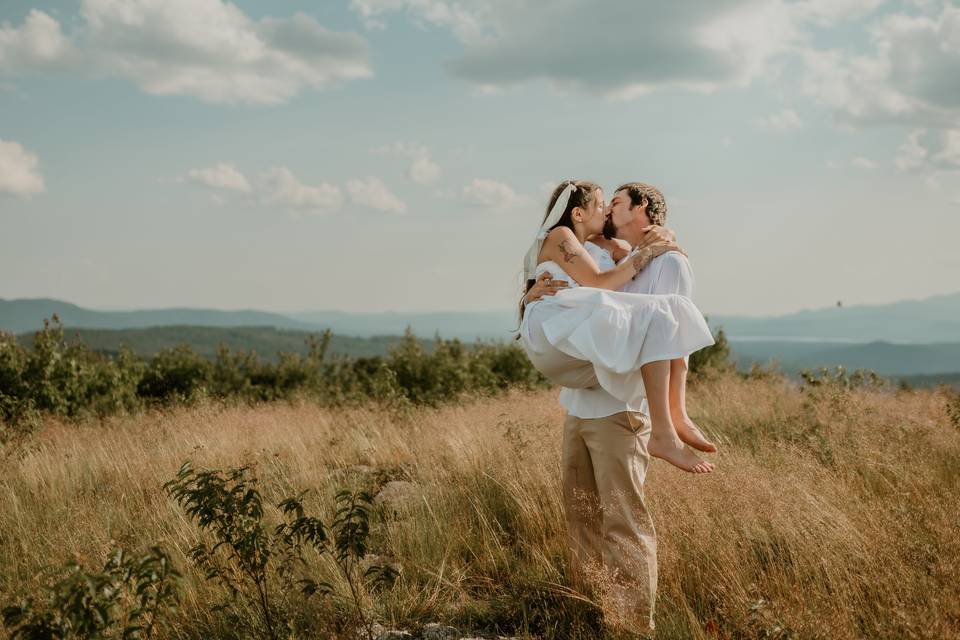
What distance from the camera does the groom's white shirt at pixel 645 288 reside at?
368 cm

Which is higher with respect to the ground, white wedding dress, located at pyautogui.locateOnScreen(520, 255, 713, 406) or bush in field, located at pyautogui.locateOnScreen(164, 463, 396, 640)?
white wedding dress, located at pyautogui.locateOnScreen(520, 255, 713, 406)

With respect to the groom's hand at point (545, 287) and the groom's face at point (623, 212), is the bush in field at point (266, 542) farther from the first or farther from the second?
the groom's face at point (623, 212)

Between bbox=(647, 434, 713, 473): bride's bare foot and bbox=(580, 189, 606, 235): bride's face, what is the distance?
1223 millimetres

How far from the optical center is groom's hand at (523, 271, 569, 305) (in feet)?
12.7

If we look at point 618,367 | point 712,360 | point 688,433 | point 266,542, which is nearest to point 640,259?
point 618,367

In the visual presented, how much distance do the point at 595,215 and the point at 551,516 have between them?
2.27 m

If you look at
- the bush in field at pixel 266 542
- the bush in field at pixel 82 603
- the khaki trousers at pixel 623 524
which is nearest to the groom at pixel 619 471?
the khaki trousers at pixel 623 524

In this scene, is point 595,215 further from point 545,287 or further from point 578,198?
point 545,287

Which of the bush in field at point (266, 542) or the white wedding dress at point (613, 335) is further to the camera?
the bush in field at point (266, 542)

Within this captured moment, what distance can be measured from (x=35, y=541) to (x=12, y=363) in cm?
798

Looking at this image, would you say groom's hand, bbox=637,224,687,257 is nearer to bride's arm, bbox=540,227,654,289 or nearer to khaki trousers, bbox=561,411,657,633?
bride's arm, bbox=540,227,654,289

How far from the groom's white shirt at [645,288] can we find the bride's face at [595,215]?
395 mm

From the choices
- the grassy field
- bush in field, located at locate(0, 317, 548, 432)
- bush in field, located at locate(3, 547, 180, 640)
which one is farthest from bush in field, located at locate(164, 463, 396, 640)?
bush in field, located at locate(0, 317, 548, 432)

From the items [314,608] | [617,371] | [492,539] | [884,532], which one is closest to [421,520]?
[492,539]
